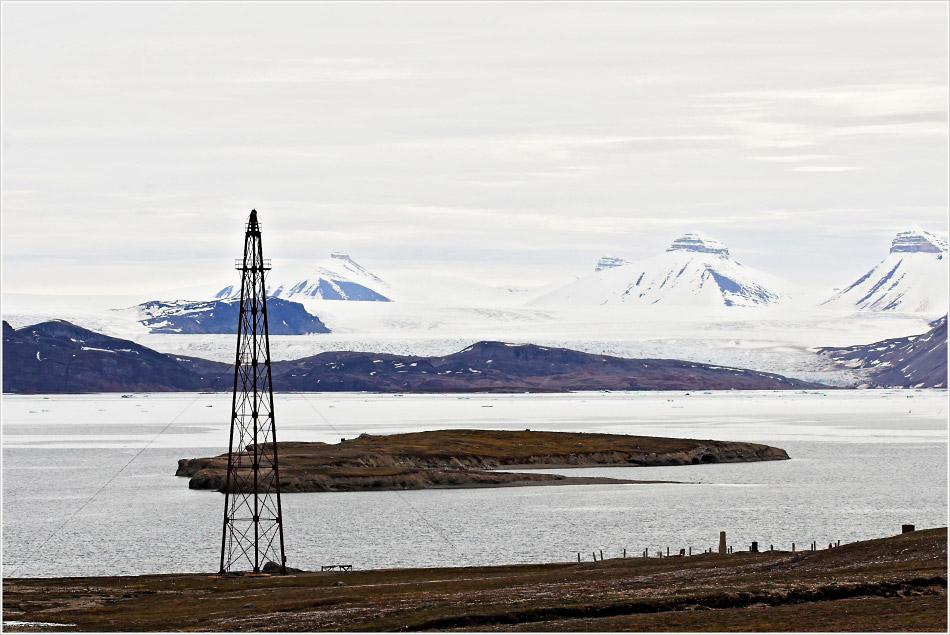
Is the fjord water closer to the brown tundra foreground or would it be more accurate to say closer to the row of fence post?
the row of fence post

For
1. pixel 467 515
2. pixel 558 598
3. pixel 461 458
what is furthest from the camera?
pixel 461 458

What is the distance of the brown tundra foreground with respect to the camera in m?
34.4

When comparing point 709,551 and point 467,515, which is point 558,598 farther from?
point 467,515

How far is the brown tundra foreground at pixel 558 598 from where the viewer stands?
34.4 metres

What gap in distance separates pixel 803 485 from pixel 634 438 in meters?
40.4

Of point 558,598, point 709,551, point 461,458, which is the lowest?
point 709,551

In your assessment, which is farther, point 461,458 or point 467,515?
point 461,458

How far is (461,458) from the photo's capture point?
126875 mm

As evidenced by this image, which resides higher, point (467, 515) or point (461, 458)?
point (461, 458)

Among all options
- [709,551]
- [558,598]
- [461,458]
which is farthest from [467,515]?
[558,598]

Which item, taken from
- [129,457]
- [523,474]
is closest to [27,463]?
[129,457]

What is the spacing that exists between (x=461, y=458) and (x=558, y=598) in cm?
8804

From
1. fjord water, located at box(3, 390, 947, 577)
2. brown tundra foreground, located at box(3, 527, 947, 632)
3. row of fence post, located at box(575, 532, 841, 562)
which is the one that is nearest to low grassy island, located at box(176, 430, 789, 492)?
fjord water, located at box(3, 390, 947, 577)

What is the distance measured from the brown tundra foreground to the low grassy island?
179 feet
